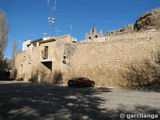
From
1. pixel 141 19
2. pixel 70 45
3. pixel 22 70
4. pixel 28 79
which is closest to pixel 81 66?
pixel 70 45

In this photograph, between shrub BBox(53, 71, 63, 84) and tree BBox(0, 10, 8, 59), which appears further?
tree BBox(0, 10, 8, 59)

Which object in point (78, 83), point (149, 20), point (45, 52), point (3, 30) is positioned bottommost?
point (78, 83)

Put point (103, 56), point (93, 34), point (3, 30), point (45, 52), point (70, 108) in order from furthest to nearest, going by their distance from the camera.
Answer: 1. point (93, 34)
2. point (3, 30)
3. point (45, 52)
4. point (103, 56)
5. point (70, 108)

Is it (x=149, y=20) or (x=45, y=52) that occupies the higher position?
(x=149, y=20)

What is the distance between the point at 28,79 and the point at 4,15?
1662 centimetres

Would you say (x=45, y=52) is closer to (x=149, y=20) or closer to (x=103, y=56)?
(x=103, y=56)

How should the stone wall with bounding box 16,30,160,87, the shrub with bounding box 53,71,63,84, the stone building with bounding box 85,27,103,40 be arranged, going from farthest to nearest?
the stone building with bounding box 85,27,103,40 → the shrub with bounding box 53,71,63,84 → the stone wall with bounding box 16,30,160,87

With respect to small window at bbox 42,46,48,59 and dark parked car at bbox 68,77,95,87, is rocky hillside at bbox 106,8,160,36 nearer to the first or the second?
dark parked car at bbox 68,77,95,87

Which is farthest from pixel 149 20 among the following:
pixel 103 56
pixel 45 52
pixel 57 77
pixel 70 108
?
pixel 70 108

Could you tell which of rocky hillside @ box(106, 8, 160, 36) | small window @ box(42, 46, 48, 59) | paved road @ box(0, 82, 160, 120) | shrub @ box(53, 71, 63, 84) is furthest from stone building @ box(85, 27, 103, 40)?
paved road @ box(0, 82, 160, 120)

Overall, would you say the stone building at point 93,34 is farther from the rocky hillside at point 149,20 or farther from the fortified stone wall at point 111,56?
the fortified stone wall at point 111,56

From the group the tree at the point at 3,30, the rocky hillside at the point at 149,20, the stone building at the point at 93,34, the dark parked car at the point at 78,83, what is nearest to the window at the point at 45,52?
the dark parked car at the point at 78,83

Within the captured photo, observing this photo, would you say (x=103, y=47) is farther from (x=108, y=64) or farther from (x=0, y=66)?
(x=0, y=66)

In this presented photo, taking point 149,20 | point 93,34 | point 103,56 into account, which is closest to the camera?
point 103,56
